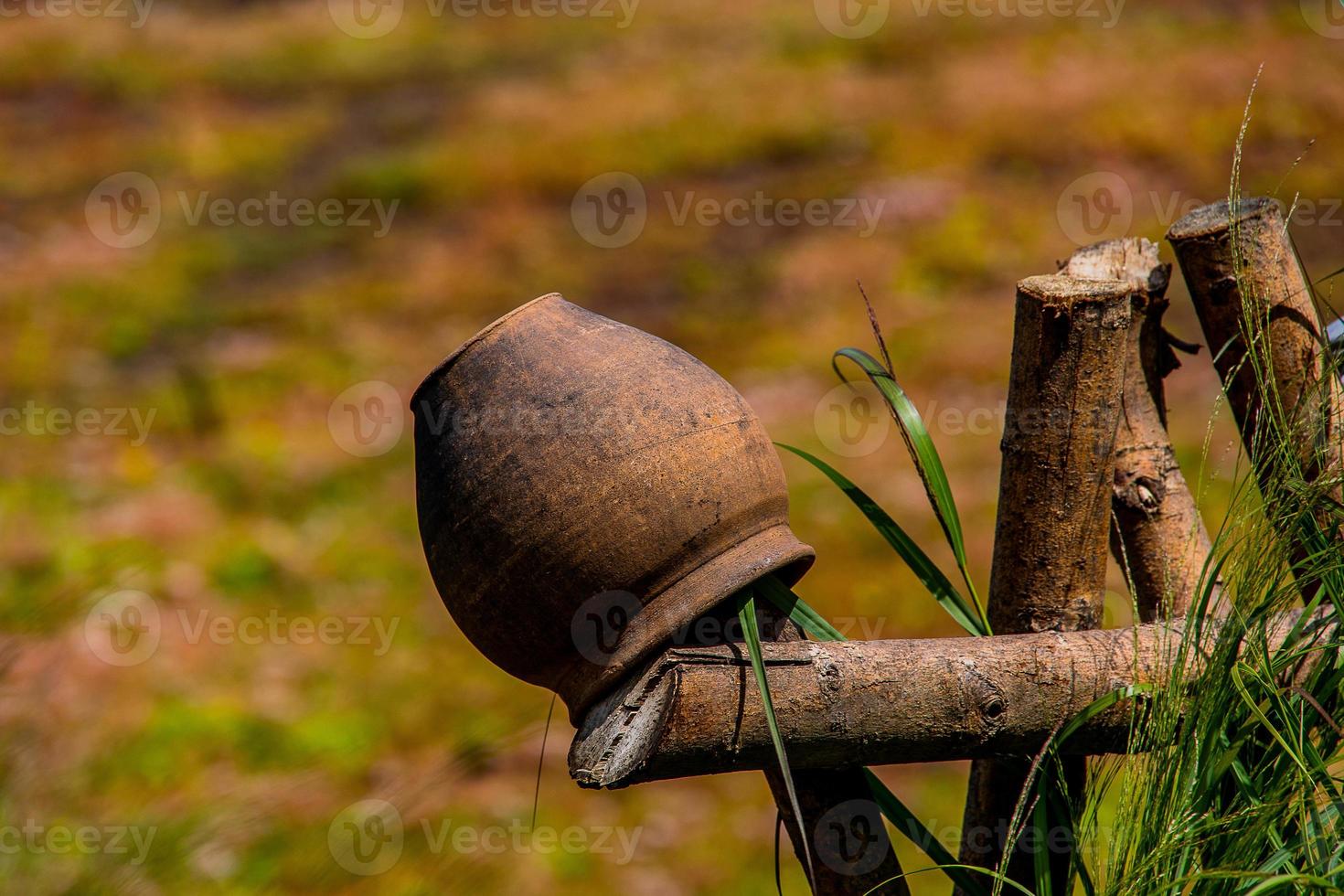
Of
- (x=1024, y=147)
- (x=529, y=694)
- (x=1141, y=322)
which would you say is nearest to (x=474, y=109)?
(x=1024, y=147)

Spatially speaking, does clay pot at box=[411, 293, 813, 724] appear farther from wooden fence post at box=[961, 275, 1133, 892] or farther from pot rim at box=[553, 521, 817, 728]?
wooden fence post at box=[961, 275, 1133, 892]

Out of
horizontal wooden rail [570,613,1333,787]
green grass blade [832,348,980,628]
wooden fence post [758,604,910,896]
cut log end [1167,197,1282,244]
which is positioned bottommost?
wooden fence post [758,604,910,896]

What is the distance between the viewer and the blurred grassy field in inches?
198

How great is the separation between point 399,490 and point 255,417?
140cm

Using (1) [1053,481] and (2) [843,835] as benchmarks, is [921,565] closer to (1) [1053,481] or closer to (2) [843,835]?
(1) [1053,481]

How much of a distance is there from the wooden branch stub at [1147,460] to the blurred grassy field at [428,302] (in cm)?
77

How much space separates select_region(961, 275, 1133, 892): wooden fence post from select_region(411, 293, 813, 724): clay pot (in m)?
0.39

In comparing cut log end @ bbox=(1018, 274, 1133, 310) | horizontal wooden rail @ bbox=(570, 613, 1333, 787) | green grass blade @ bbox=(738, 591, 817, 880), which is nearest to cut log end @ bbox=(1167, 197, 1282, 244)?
cut log end @ bbox=(1018, 274, 1133, 310)

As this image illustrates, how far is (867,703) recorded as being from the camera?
155 cm

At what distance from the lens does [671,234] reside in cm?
1086

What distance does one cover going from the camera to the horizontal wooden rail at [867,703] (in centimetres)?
151

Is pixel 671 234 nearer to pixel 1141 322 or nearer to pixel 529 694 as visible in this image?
pixel 529 694

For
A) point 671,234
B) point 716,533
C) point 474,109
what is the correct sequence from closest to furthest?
point 716,533 < point 671,234 < point 474,109

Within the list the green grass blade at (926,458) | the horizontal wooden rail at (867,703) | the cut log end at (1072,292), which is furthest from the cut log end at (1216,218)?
the horizontal wooden rail at (867,703)
